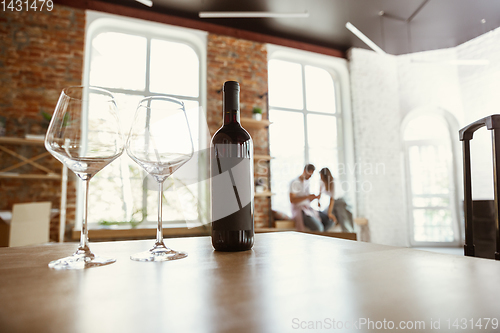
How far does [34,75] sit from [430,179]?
6270mm

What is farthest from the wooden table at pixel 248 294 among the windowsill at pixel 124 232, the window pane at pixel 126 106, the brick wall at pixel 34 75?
the window pane at pixel 126 106

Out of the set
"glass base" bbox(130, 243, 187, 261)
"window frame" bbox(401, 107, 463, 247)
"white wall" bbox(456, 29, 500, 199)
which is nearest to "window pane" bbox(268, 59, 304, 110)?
"window frame" bbox(401, 107, 463, 247)

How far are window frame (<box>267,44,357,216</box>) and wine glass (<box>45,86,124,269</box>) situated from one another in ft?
16.0

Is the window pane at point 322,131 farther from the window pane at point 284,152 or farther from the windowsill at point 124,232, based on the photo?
the windowsill at point 124,232

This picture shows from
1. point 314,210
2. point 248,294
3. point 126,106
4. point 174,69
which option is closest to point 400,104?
point 314,210

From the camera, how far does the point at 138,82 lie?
4312 millimetres

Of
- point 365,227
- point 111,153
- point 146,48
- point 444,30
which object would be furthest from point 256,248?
point 444,30

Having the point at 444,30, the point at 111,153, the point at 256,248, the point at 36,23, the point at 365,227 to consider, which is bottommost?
the point at 365,227

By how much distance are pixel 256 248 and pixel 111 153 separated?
0.31 meters

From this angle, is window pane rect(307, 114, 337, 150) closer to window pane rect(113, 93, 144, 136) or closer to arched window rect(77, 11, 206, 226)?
arched window rect(77, 11, 206, 226)

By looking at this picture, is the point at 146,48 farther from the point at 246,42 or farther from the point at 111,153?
the point at 111,153

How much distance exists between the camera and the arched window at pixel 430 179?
572 centimetres

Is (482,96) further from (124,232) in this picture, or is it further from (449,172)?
(124,232)

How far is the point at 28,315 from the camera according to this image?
24 centimetres
